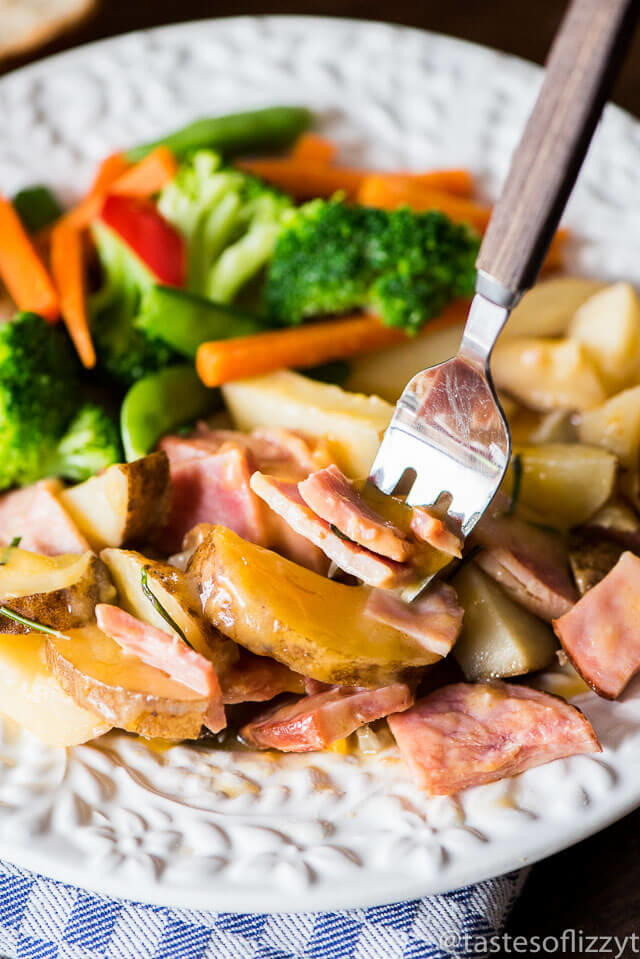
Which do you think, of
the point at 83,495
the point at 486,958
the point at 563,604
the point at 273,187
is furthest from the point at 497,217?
the point at 273,187

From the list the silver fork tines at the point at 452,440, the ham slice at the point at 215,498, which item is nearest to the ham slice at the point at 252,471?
the ham slice at the point at 215,498

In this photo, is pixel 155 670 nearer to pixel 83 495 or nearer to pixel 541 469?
pixel 83 495

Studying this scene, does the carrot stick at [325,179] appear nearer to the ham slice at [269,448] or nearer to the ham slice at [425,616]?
the ham slice at [269,448]

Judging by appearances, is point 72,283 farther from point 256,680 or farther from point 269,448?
point 256,680

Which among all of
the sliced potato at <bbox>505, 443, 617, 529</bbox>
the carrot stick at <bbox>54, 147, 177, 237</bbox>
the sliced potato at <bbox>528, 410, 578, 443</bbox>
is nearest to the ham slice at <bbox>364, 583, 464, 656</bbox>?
the sliced potato at <bbox>505, 443, 617, 529</bbox>

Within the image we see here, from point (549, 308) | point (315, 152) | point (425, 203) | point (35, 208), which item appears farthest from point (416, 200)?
point (35, 208)

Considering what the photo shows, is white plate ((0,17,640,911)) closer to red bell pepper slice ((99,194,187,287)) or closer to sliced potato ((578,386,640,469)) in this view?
sliced potato ((578,386,640,469))
